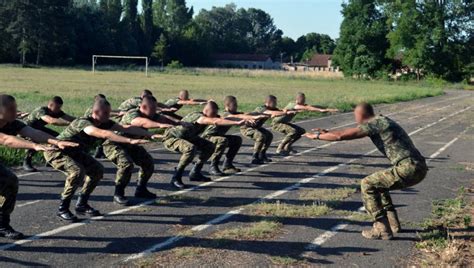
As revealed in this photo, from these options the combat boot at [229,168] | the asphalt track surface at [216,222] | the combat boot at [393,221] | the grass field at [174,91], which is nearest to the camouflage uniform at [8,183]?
the asphalt track surface at [216,222]

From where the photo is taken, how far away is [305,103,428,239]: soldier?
294 inches

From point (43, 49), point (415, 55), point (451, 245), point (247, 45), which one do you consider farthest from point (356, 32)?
point (451, 245)

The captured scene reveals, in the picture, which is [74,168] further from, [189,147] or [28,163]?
[28,163]

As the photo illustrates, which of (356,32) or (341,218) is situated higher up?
(356,32)

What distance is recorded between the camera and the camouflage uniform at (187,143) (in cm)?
1077

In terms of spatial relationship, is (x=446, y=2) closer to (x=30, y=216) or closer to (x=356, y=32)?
(x=356, y=32)

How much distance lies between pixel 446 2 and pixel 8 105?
284 ft

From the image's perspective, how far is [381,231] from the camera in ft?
25.0

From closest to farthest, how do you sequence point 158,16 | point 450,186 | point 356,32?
point 450,186, point 356,32, point 158,16

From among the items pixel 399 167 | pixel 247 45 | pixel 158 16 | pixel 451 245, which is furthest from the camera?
pixel 247 45

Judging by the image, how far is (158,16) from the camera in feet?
454

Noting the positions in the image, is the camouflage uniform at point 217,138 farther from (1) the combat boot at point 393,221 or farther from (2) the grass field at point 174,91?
(1) the combat boot at point 393,221

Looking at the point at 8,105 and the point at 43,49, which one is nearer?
the point at 8,105

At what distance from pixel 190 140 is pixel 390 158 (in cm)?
458
